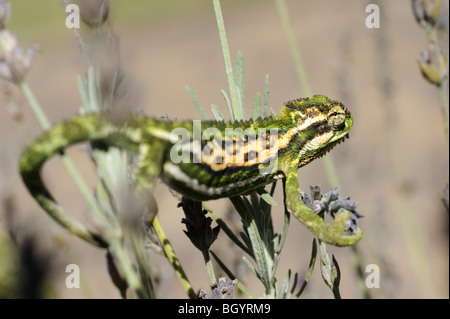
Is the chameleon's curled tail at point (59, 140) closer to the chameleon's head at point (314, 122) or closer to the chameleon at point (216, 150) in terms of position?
the chameleon at point (216, 150)

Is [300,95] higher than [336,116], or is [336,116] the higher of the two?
[300,95]

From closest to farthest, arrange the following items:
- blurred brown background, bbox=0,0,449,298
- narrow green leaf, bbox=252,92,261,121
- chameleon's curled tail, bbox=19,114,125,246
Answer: chameleon's curled tail, bbox=19,114,125,246
narrow green leaf, bbox=252,92,261,121
blurred brown background, bbox=0,0,449,298

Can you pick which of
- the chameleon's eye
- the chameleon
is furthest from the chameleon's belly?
the chameleon's eye

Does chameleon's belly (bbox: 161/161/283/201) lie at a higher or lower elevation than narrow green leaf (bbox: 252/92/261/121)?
lower

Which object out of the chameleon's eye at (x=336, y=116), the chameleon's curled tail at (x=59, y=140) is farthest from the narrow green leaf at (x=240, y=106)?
the chameleon's curled tail at (x=59, y=140)

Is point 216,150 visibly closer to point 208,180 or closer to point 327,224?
point 208,180

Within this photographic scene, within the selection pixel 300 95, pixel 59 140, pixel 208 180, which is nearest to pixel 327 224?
pixel 208 180

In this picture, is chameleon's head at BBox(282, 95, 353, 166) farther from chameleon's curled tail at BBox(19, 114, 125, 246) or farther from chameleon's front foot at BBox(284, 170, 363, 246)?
chameleon's curled tail at BBox(19, 114, 125, 246)
